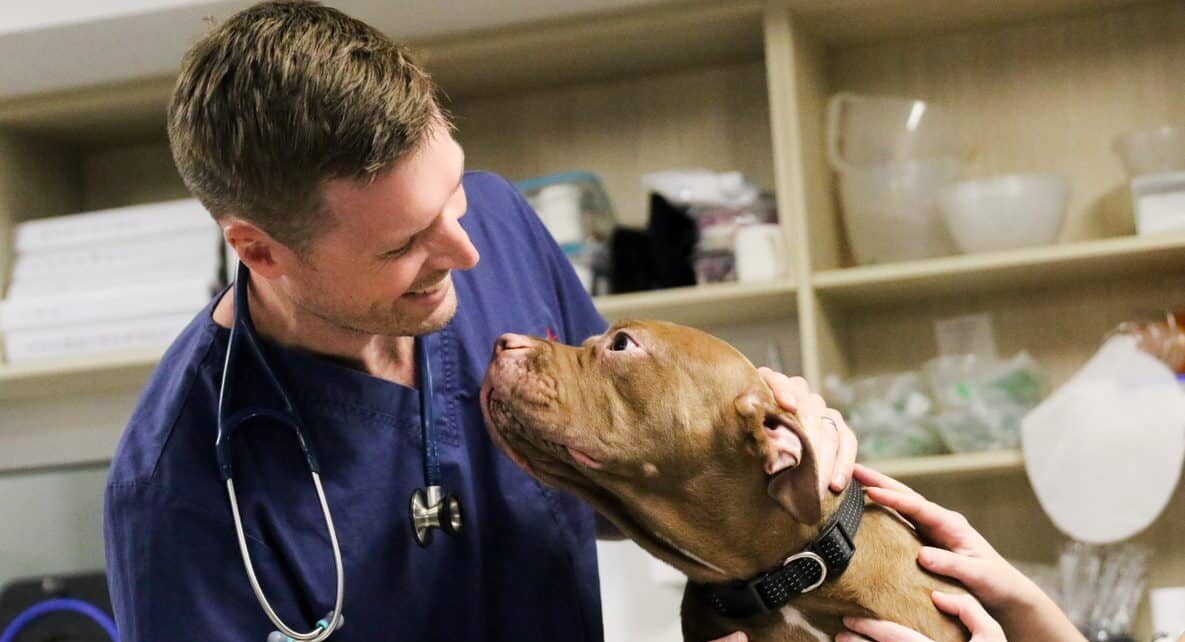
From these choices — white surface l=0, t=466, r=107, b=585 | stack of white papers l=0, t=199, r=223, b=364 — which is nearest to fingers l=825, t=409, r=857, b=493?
stack of white papers l=0, t=199, r=223, b=364

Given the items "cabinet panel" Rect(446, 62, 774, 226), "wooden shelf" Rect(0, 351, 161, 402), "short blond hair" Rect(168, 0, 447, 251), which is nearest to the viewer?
"short blond hair" Rect(168, 0, 447, 251)

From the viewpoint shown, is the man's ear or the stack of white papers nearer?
the man's ear

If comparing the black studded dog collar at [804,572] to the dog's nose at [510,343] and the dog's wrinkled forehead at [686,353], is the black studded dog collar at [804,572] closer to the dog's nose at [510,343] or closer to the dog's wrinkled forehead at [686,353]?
the dog's wrinkled forehead at [686,353]

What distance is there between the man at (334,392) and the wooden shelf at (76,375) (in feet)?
3.92

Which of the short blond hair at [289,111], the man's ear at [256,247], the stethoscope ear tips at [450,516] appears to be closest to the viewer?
the short blond hair at [289,111]

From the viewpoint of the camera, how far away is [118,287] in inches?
104

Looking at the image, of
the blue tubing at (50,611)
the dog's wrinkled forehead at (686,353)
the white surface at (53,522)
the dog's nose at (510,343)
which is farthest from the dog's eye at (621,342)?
the white surface at (53,522)

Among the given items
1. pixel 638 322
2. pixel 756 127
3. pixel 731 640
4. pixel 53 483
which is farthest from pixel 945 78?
Result: pixel 53 483

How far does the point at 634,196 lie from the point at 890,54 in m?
0.56

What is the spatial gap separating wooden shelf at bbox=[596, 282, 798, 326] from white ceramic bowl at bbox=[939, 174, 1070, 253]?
1.07 ft

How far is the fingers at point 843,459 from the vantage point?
136 cm

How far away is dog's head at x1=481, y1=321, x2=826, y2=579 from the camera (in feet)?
4.48

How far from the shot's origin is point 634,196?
274 cm

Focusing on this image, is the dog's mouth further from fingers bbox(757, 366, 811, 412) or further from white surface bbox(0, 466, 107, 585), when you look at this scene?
white surface bbox(0, 466, 107, 585)
